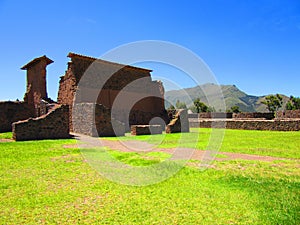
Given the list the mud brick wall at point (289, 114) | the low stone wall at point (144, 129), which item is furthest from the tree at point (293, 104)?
the low stone wall at point (144, 129)

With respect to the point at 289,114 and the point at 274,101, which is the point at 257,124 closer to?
the point at 289,114

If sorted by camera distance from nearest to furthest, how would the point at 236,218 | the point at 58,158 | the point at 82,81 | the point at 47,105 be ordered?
the point at 236,218 < the point at 58,158 < the point at 47,105 < the point at 82,81

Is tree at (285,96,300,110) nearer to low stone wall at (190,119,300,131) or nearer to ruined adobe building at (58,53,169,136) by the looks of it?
low stone wall at (190,119,300,131)

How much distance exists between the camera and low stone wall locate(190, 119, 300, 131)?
76.9ft

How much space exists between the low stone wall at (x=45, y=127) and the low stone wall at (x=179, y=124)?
30.1 ft

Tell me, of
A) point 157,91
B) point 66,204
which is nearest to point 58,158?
point 66,204

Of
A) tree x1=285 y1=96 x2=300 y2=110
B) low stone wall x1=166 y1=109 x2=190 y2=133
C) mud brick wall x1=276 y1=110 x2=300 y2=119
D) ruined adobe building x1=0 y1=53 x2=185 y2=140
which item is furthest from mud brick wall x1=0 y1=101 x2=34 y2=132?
tree x1=285 y1=96 x2=300 y2=110

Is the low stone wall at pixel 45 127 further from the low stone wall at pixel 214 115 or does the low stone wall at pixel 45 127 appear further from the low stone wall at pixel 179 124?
the low stone wall at pixel 214 115

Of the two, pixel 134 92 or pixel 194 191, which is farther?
pixel 134 92

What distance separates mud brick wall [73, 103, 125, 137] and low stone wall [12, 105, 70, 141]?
6.08ft

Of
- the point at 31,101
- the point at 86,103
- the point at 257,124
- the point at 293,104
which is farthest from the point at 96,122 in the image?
the point at 293,104

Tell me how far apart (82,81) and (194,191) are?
1979 centimetres

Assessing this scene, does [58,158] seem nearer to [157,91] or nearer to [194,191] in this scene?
[194,191]

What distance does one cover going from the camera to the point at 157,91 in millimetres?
31891
